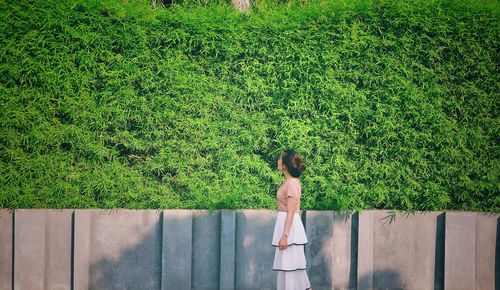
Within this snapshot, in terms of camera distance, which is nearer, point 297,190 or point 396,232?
point 297,190

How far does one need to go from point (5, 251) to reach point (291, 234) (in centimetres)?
380

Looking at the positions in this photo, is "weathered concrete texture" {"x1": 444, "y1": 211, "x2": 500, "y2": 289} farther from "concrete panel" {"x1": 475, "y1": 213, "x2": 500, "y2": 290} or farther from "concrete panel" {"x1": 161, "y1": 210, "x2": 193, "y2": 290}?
"concrete panel" {"x1": 161, "y1": 210, "x2": 193, "y2": 290}

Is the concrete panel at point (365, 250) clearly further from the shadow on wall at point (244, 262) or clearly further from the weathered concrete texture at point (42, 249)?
the weathered concrete texture at point (42, 249)

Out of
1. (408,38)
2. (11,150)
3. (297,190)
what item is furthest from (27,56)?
(408,38)

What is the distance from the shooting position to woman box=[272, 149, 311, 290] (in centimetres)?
571

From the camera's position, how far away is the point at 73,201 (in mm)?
7031

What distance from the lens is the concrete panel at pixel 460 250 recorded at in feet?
22.8

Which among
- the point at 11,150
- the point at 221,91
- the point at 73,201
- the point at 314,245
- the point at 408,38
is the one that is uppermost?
the point at 408,38

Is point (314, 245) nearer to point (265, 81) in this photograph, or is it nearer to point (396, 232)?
point (396, 232)

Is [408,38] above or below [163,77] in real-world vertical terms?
above

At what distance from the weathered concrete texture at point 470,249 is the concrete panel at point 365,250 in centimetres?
97

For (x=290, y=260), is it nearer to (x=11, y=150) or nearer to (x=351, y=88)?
(x=351, y=88)

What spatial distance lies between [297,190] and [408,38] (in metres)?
2.73

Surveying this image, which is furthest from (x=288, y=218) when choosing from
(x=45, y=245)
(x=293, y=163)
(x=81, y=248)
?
(x=45, y=245)
